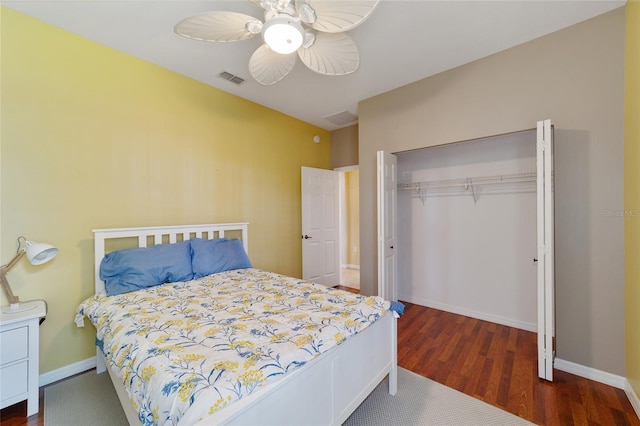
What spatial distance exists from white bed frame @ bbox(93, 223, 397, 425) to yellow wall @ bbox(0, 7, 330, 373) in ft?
0.77

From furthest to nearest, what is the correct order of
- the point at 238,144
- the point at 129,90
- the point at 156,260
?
the point at 238,144
the point at 129,90
the point at 156,260

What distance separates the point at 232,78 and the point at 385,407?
11.0 ft

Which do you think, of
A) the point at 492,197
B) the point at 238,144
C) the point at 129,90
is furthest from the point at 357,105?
the point at 129,90

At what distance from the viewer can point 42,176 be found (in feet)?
6.77

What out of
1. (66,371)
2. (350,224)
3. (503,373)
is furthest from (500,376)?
(350,224)

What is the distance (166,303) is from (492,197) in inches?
135

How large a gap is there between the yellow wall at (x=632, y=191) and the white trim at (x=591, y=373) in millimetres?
107

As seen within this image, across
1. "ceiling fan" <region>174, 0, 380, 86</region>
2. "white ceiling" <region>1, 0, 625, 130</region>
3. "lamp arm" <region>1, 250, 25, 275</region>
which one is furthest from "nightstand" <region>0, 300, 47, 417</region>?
"white ceiling" <region>1, 0, 625, 130</region>

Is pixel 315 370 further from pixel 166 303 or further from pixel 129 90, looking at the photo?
pixel 129 90

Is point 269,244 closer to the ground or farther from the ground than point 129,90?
closer to the ground

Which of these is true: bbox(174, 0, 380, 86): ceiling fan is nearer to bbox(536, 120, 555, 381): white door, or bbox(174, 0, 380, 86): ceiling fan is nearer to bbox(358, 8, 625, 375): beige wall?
bbox(536, 120, 555, 381): white door

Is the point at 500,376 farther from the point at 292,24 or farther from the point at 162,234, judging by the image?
the point at 162,234

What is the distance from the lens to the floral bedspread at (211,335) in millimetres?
987

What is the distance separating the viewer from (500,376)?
6.86 feet
